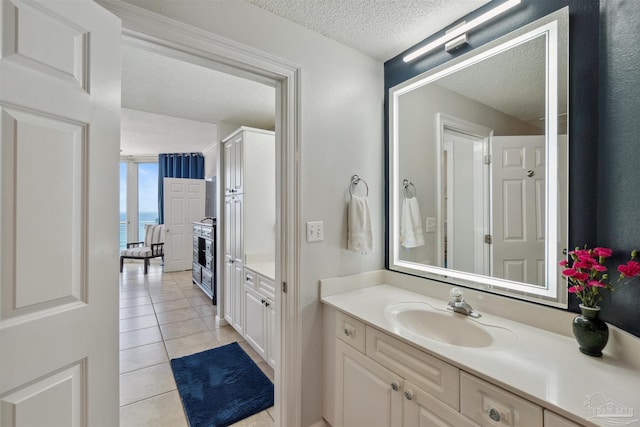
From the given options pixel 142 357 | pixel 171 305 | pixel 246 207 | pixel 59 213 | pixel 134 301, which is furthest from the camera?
pixel 134 301

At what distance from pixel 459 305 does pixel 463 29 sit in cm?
143

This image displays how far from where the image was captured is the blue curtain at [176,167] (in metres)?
6.19

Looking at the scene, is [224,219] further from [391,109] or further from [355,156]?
[391,109]

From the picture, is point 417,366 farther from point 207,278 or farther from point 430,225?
point 207,278

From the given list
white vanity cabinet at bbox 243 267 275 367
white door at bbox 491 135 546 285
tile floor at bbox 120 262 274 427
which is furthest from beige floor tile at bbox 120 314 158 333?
white door at bbox 491 135 546 285

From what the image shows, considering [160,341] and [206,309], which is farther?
[206,309]

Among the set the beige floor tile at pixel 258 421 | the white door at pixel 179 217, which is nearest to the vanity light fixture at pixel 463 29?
the beige floor tile at pixel 258 421

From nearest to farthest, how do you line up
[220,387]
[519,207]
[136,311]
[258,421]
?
[519,207] → [258,421] → [220,387] → [136,311]

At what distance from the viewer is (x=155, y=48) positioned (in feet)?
3.95

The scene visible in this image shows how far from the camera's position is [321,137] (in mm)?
1624

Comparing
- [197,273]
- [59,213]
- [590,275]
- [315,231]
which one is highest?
[59,213]

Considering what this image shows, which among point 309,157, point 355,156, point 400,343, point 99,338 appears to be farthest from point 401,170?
point 99,338

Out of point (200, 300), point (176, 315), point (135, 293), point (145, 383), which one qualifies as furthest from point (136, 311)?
point (145, 383)

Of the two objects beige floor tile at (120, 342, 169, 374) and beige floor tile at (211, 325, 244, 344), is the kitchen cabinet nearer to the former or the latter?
beige floor tile at (211, 325, 244, 344)
